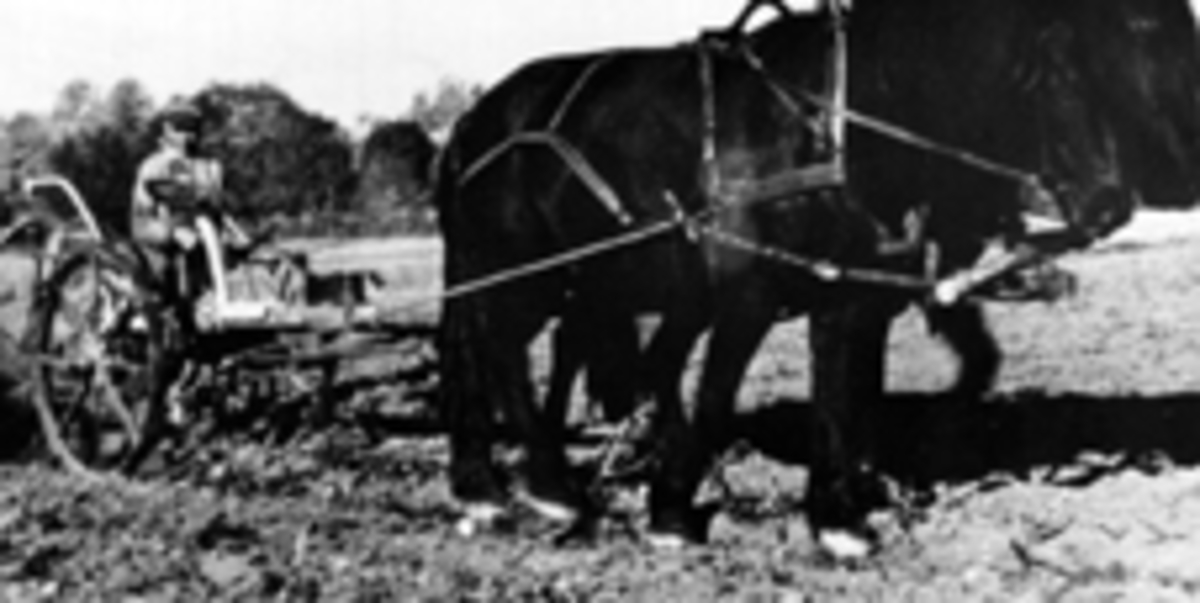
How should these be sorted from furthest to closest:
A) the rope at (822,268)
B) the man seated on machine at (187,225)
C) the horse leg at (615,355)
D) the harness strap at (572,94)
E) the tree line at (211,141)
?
the tree line at (211,141), the man seated on machine at (187,225), the horse leg at (615,355), the harness strap at (572,94), the rope at (822,268)

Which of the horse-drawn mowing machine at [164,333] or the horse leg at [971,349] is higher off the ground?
the horse-drawn mowing machine at [164,333]

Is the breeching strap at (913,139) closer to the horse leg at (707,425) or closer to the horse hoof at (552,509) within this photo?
the horse leg at (707,425)

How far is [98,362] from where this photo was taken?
7.18 metres

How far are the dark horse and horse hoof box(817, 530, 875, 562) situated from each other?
0.02m

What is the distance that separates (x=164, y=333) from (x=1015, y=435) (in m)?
4.17

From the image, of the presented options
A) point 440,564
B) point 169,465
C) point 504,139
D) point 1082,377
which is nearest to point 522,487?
point 440,564

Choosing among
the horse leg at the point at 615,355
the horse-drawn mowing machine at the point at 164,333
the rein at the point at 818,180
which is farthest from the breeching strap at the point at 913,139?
the horse-drawn mowing machine at the point at 164,333

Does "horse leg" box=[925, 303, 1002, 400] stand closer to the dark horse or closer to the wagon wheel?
the dark horse

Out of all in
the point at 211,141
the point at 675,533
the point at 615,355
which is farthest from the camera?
the point at 211,141

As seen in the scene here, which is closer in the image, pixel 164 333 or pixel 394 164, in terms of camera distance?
pixel 164 333

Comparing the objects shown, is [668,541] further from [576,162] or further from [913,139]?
[913,139]

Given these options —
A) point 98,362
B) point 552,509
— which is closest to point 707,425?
point 552,509

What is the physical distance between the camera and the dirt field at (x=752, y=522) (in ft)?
15.8

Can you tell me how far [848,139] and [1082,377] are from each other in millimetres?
3808
